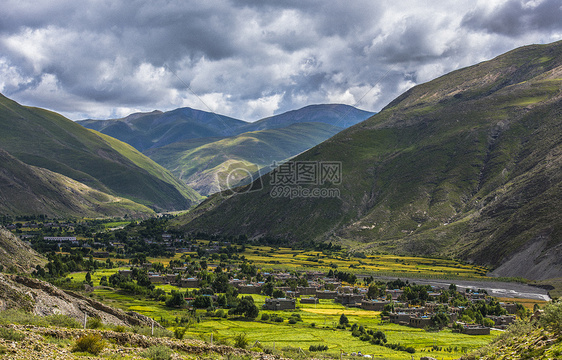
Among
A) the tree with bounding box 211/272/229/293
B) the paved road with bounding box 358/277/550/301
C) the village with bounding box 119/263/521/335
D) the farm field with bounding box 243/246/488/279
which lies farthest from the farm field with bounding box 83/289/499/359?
the farm field with bounding box 243/246/488/279

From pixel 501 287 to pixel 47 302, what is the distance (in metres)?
99.9

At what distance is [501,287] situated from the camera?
358 ft

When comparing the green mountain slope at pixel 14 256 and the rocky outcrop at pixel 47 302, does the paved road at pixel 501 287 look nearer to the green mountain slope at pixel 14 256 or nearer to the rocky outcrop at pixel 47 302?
the green mountain slope at pixel 14 256

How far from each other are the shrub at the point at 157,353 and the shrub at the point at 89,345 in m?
2.16

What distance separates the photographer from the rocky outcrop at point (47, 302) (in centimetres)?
3331

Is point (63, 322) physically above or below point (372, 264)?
above

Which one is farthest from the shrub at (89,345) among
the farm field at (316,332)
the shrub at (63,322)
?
the farm field at (316,332)

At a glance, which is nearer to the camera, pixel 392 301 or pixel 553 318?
pixel 553 318

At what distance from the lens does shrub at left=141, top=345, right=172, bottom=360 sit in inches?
951

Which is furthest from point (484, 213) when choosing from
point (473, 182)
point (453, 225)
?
point (473, 182)

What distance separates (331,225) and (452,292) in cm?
10423

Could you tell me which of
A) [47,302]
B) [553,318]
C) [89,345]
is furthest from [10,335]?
[553,318]

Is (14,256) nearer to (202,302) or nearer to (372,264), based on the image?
(202,302)

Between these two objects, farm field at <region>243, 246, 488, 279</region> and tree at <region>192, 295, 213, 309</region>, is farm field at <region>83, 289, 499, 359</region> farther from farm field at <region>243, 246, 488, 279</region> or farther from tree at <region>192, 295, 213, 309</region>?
farm field at <region>243, 246, 488, 279</region>
